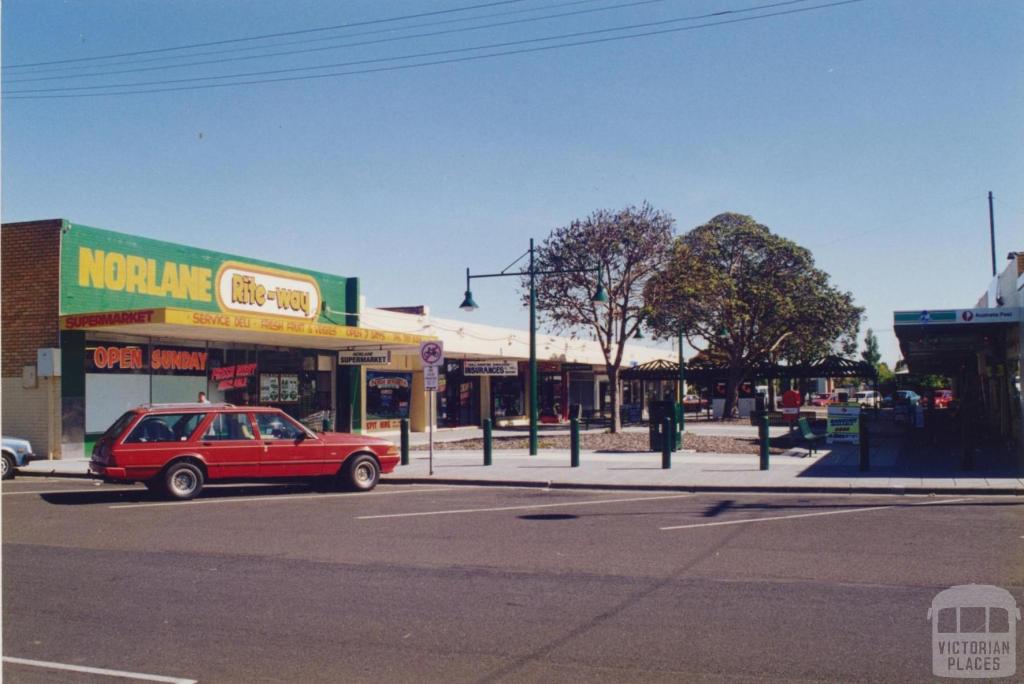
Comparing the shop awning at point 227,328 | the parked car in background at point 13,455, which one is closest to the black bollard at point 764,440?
the shop awning at point 227,328

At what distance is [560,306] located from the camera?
101 feet

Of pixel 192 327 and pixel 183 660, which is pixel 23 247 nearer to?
pixel 192 327

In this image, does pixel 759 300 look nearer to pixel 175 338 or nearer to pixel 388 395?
pixel 388 395

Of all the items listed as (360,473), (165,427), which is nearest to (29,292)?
(165,427)

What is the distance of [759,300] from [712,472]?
29.4 metres

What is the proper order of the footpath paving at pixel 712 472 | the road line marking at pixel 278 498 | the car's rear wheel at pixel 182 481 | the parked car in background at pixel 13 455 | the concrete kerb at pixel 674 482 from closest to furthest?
the road line marking at pixel 278 498
the car's rear wheel at pixel 182 481
the concrete kerb at pixel 674 482
the footpath paving at pixel 712 472
the parked car in background at pixel 13 455

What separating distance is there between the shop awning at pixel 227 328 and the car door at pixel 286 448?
6187 millimetres

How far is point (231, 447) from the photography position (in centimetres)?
1521

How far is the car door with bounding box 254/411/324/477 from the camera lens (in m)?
15.5

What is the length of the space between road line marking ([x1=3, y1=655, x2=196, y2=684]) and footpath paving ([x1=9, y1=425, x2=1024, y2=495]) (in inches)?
460

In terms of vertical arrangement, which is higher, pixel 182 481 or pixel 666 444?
pixel 666 444

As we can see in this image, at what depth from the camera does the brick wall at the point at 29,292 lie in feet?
72.6

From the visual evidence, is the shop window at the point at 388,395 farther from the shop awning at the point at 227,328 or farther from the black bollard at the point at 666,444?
the black bollard at the point at 666,444

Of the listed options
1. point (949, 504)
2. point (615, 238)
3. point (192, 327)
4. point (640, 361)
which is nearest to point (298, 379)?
point (192, 327)
